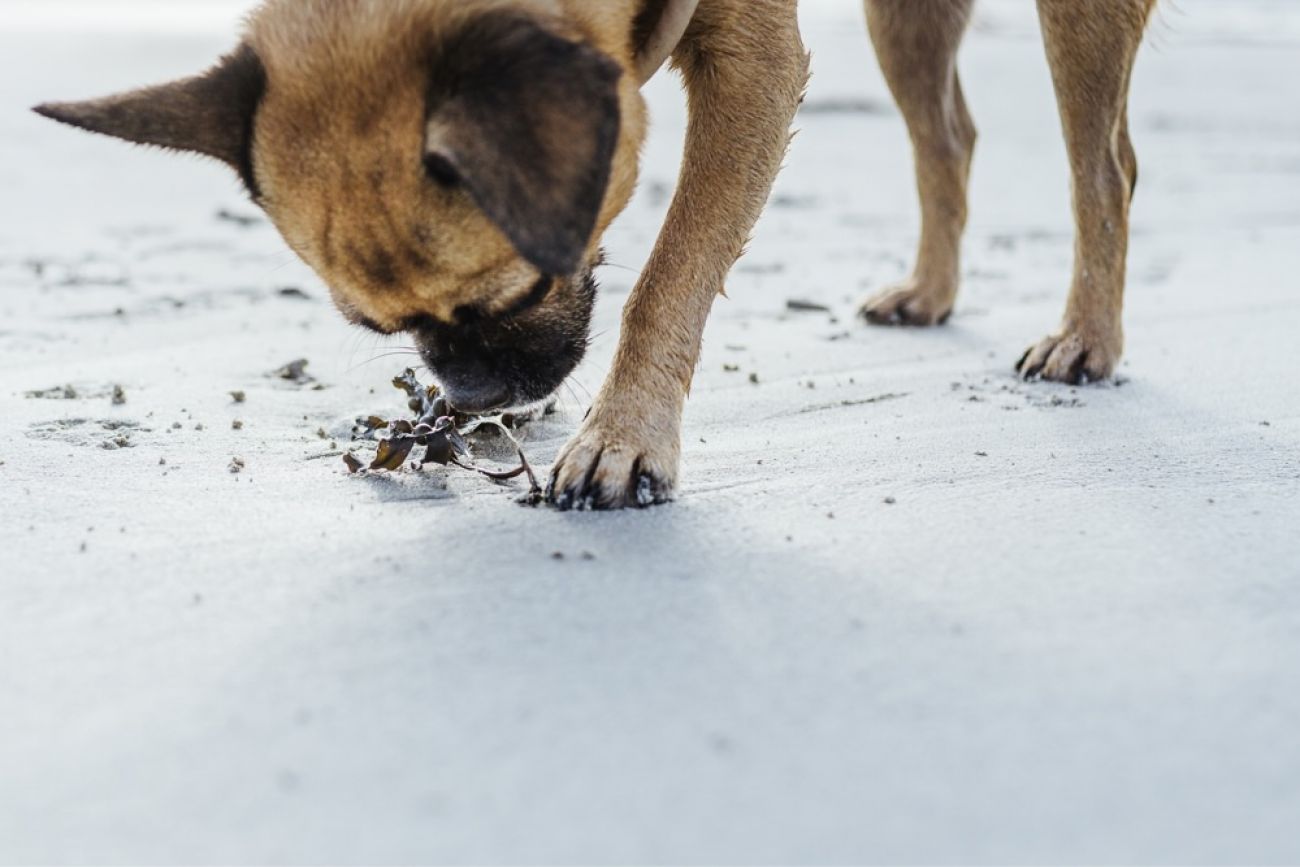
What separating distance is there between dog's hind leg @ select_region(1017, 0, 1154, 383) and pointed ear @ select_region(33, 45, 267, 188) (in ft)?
8.20

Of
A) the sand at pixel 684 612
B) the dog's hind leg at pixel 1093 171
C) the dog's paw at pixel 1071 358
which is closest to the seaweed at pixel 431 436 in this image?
the sand at pixel 684 612

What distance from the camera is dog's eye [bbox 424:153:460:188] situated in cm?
252

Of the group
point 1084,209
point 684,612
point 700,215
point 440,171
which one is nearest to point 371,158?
point 440,171

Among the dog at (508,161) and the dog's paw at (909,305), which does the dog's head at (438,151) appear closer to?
the dog at (508,161)

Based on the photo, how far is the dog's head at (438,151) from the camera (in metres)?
2.30

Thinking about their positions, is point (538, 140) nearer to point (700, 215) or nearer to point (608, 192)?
point (608, 192)

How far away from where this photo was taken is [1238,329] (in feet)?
15.0

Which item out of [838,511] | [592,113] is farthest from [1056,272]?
[592,113]

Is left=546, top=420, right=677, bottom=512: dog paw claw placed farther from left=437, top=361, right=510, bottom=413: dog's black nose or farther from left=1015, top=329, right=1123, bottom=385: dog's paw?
left=1015, top=329, right=1123, bottom=385: dog's paw

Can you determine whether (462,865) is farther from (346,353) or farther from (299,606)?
(346,353)

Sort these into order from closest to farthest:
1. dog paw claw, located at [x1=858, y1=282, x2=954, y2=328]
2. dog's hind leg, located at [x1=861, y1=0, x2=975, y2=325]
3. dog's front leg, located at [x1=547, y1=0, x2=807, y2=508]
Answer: dog's front leg, located at [x1=547, y1=0, x2=807, y2=508], dog paw claw, located at [x1=858, y1=282, x2=954, y2=328], dog's hind leg, located at [x1=861, y1=0, x2=975, y2=325]

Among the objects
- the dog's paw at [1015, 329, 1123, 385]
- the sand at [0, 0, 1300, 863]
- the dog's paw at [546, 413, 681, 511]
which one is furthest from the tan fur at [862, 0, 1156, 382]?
the dog's paw at [546, 413, 681, 511]

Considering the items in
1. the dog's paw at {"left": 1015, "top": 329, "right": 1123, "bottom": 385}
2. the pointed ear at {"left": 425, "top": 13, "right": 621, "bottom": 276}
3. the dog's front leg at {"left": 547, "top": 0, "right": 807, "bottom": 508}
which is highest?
the pointed ear at {"left": 425, "top": 13, "right": 621, "bottom": 276}

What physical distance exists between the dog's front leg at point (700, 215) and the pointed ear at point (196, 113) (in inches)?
37.8
